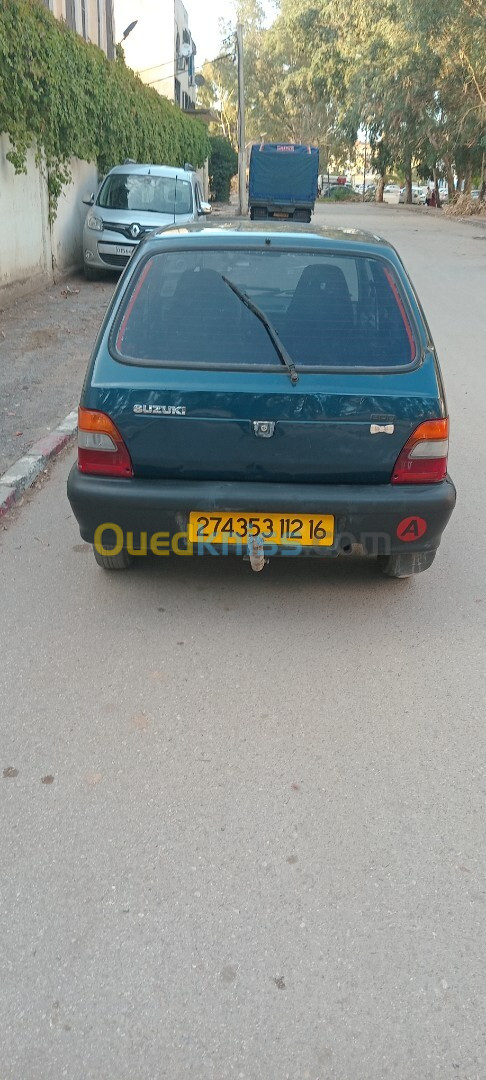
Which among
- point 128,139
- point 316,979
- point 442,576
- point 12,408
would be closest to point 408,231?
point 128,139

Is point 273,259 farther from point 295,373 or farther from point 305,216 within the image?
point 305,216

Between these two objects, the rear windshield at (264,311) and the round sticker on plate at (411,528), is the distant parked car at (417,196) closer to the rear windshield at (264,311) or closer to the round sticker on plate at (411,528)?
the rear windshield at (264,311)

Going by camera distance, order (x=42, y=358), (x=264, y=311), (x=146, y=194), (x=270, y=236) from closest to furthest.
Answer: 1. (x=264, y=311)
2. (x=270, y=236)
3. (x=42, y=358)
4. (x=146, y=194)

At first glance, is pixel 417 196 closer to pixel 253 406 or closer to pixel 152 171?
pixel 152 171

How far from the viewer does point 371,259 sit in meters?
4.53

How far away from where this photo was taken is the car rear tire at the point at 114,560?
15.7ft

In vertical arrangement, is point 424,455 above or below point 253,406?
below

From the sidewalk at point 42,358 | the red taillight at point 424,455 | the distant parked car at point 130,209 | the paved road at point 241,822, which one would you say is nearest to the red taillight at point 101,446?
the paved road at point 241,822

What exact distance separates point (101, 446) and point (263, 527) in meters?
0.78

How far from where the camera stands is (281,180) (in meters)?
34.7

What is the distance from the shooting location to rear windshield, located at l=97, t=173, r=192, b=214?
16953 mm

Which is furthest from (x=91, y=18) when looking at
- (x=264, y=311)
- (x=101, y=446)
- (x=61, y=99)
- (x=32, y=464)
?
(x=101, y=446)

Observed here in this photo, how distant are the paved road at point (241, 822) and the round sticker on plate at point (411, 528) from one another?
17.2 inches

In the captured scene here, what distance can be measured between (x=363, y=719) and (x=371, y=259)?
2.15 meters
